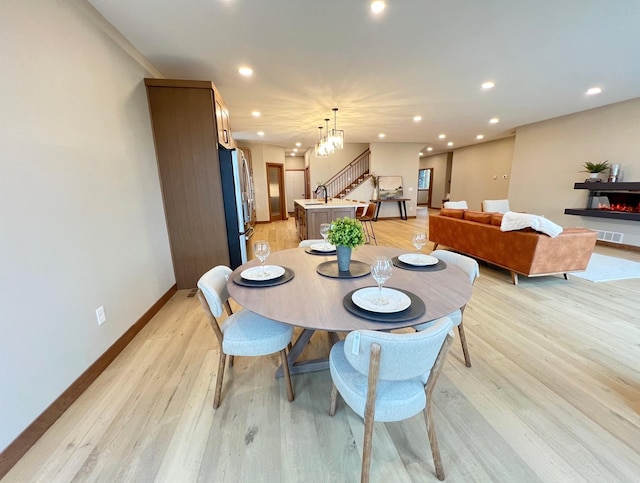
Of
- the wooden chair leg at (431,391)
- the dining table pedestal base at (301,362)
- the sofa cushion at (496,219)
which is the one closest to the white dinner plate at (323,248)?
the dining table pedestal base at (301,362)

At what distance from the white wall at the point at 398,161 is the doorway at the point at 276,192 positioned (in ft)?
10.7

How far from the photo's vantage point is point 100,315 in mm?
1892

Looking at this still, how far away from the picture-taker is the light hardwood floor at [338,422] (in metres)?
1.19

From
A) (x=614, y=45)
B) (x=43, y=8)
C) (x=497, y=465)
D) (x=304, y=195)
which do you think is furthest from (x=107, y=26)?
(x=304, y=195)

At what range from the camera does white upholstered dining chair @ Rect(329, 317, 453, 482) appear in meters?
0.88

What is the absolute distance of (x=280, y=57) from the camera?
108 inches

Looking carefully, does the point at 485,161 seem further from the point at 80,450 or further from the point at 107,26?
the point at 80,450

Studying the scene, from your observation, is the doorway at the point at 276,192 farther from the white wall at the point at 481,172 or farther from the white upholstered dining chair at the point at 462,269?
the white upholstered dining chair at the point at 462,269

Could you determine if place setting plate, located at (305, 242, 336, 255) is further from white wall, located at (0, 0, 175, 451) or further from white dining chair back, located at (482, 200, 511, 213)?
white dining chair back, located at (482, 200, 511, 213)

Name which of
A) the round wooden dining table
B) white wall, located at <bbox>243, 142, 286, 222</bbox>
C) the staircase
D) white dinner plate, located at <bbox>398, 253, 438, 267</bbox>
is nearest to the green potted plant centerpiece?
the round wooden dining table

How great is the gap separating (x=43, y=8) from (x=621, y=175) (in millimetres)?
8146

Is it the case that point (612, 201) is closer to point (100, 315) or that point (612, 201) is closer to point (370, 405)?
point (370, 405)

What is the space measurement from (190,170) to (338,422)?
2.92 meters

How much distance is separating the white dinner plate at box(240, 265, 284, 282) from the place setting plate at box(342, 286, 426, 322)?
0.51 meters
